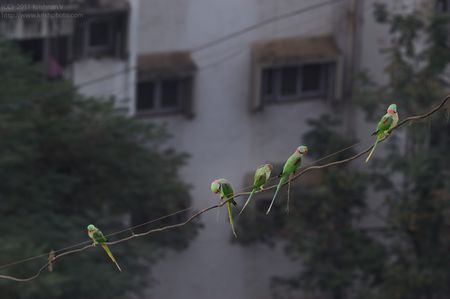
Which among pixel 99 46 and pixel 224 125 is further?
pixel 224 125

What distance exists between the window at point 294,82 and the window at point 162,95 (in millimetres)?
1109

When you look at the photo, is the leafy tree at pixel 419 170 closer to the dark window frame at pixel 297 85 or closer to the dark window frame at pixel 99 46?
the dark window frame at pixel 297 85

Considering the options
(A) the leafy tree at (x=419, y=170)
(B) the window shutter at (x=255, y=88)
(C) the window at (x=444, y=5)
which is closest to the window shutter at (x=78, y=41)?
(B) the window shutter at (x=255, y=88)

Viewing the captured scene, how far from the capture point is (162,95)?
597 inches

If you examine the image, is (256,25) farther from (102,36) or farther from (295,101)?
(102,36)

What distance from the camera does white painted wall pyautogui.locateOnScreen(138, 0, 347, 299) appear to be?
48.9 feet

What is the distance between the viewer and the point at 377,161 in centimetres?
1424

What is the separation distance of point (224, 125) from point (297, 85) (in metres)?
1.17

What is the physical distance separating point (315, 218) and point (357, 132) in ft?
7.12

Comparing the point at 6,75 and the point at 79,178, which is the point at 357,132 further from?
the point at 6,75

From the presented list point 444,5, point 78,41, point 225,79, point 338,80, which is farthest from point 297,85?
point 78,41

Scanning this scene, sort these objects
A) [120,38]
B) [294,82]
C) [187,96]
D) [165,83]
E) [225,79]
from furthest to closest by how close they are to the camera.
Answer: [294,82], [225,79], [187,96], [165,83], [120,38]

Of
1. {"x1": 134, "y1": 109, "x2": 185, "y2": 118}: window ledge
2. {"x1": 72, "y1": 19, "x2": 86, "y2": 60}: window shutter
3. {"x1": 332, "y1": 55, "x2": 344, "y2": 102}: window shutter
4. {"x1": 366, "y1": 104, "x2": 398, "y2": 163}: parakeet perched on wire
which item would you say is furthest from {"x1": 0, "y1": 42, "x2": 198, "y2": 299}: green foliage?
{"x1": 366, "y1": 104, "x2": 398, "y2": 163}: parakeet perched on wire

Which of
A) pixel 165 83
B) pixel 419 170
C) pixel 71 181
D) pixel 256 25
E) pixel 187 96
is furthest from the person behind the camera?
pixel 256 25
